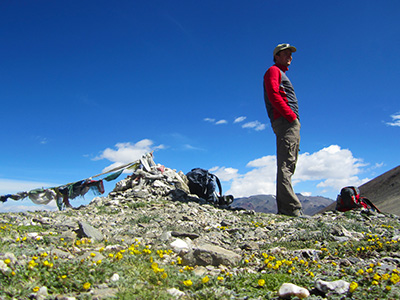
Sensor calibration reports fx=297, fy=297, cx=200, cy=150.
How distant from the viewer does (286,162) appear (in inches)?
336

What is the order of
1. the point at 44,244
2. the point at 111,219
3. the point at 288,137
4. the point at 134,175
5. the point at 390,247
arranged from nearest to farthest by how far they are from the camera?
the point at 44,244 → the point at 390,247 → the point at 111,219 → the point at 288,137 → the point at 134,175

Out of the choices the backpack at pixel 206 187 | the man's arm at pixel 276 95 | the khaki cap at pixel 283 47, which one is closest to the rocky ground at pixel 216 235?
the backpack at pixel 206 187

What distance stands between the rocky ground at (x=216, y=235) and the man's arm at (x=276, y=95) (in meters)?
2.92

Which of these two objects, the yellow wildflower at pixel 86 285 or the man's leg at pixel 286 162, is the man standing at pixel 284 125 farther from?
the yellow wildflower at pixel 86 285

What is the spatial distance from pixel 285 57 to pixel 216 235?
6.15 meters

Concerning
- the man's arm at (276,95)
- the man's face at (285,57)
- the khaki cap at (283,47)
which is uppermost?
the khaki cap at (283,47)

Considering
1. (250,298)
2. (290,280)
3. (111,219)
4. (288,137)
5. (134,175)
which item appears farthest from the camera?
(134,175)

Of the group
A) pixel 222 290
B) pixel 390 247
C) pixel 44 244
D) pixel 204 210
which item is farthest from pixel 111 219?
pixel 390 247

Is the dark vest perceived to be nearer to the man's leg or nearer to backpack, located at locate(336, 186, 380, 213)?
the man's leg

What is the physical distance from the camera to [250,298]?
8.54ft

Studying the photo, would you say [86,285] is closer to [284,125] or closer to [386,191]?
[284,125]

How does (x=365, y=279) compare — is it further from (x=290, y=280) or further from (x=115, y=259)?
(x=115, y=259)

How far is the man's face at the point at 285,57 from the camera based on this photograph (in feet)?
29.9

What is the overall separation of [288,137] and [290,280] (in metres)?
6.03
